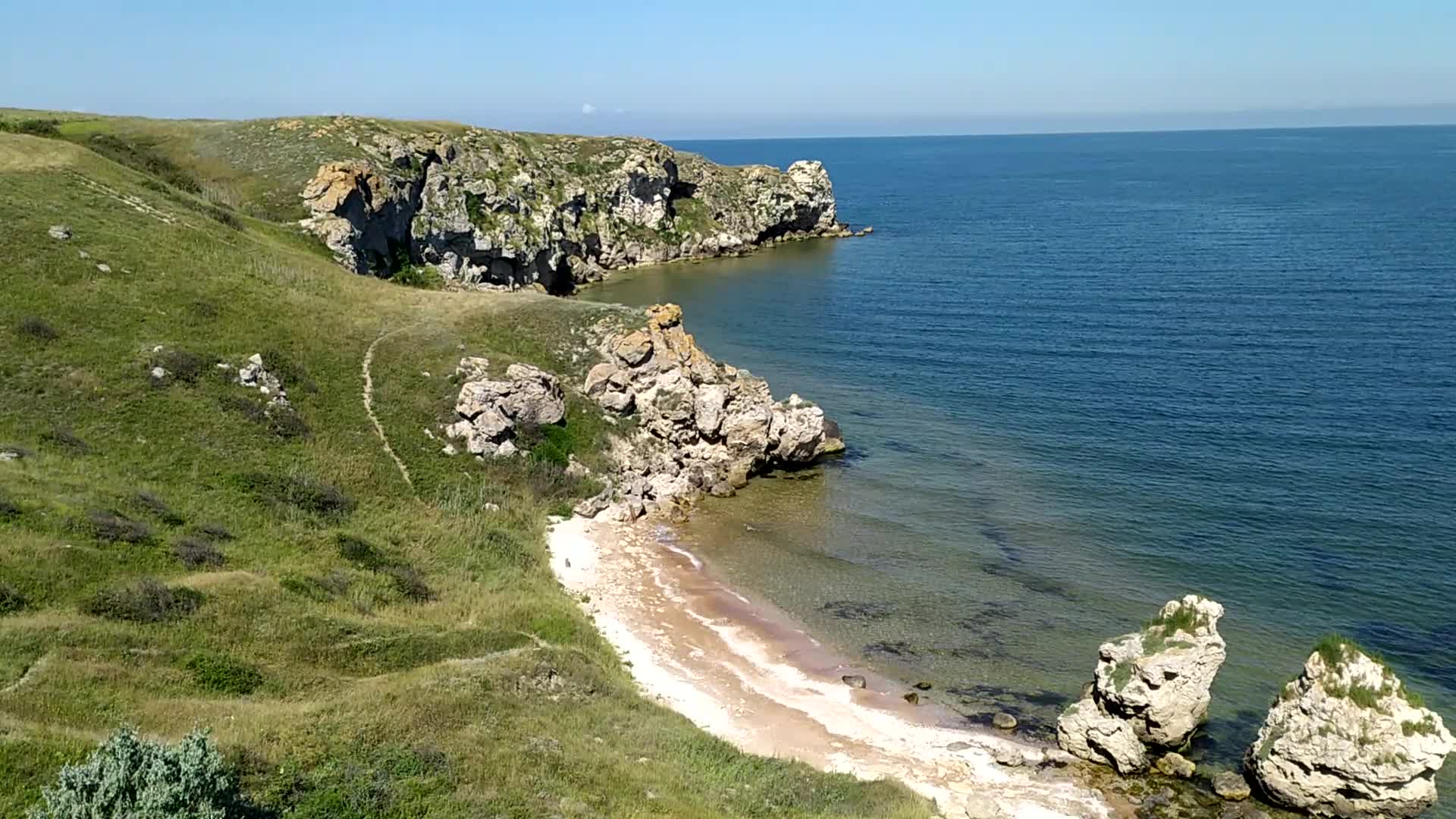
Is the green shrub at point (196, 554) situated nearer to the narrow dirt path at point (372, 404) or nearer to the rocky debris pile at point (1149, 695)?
the narrow dirt path at point (372, 404)

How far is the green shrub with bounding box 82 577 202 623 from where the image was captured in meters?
26.9

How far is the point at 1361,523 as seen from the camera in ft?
149

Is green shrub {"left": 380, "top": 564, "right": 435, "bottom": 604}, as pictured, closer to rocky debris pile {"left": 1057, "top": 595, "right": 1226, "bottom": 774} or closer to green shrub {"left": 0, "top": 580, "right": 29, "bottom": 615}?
green shrub {"left": 0, "top": 580, "right": 29, "bottom": 615}

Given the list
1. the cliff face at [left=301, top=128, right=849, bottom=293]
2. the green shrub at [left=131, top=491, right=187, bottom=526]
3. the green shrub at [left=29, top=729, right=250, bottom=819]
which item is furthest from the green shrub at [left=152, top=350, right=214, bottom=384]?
the green shrub at [left=29, top=729, right=250, bottom=819]

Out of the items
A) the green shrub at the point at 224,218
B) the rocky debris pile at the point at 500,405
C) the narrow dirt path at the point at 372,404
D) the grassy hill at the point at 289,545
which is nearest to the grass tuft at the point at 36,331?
the grassy hill at the point at 289,545

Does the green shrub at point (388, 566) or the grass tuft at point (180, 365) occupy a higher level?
the grass tuft at point (180, 365)

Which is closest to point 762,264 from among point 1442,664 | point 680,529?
point 680,529

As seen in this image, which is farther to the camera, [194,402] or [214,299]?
[214,299]

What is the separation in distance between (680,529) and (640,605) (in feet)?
33.2

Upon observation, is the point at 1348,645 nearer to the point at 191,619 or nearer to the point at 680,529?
the point at 680,529

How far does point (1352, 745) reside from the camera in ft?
93.3

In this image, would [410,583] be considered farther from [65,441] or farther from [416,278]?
[416,278]

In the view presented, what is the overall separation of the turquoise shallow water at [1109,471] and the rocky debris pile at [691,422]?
212 cm

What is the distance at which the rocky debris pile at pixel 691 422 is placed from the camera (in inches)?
2228
